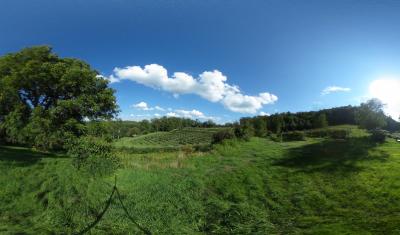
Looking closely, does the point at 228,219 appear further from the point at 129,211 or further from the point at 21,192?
the point at 21,192

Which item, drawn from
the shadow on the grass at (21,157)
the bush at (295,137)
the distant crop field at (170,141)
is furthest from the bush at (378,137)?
the distant crop field at (170,141)

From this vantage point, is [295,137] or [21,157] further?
[295,137]

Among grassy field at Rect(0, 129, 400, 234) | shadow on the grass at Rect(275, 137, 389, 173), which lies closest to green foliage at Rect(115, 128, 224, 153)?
shadow on the grass at Rect(275, 137, 389, 173)

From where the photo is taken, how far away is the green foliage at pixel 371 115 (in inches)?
1901

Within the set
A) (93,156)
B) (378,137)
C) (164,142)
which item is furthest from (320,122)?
(93,156)

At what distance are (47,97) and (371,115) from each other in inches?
1894

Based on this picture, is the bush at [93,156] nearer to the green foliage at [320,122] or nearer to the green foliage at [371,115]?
the green foliage at [371,115]

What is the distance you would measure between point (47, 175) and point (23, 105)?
656 inches

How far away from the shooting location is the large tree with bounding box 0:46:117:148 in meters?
32.6

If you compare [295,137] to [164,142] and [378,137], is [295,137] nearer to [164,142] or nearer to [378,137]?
[378,137]

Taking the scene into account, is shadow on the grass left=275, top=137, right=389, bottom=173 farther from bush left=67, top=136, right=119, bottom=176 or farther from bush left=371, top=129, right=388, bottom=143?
bush left=67, top=136, right=119, bottom=176

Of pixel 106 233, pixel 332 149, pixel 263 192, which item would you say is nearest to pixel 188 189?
pixel 263 192

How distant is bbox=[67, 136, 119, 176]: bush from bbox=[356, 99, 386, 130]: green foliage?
4050 centimetres

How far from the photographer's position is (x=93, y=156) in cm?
2705
